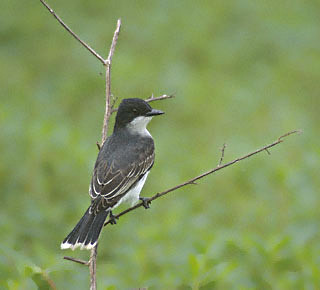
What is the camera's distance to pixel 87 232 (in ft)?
16.8

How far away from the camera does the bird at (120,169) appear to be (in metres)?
5.40

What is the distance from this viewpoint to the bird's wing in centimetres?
567

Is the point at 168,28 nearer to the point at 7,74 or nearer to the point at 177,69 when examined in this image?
the point at 177,69

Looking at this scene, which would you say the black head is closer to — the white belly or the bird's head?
the bird's head

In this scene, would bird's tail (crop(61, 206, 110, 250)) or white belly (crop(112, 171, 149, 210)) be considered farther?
white belly (crop(112, 171, 149, 210))

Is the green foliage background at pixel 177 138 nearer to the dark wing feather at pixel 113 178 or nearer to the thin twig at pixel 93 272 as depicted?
the thin twig at pixel 93 272

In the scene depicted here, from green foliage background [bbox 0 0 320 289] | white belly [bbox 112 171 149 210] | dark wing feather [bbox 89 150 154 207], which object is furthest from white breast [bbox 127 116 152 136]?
green foliage background [bbox 0 0 320 289]

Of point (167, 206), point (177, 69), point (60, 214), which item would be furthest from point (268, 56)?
point (60, 214)

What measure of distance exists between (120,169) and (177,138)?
4707mm

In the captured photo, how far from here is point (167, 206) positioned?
819cm

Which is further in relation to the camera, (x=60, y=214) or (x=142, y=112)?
(x=60, y=214)

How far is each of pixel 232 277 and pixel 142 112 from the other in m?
1.55

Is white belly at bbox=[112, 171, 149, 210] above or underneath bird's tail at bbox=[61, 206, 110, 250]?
above

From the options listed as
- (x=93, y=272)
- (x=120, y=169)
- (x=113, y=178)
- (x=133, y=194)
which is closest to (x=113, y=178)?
(x=113, y=178)
